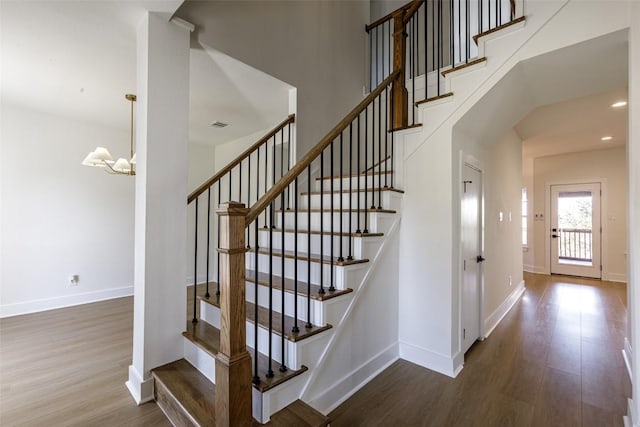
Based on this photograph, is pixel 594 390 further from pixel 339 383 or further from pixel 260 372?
pixel 260 372

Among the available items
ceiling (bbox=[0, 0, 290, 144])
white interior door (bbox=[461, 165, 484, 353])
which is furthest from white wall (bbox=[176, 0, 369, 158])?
white interior door (bbox=[461, 165, 484, 353])

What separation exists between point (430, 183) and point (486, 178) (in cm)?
128

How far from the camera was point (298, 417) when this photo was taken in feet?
4.97

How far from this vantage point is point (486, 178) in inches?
129

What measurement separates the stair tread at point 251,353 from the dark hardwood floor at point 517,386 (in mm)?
571

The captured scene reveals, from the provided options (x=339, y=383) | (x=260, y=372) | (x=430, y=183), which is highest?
(x=430, y=183)

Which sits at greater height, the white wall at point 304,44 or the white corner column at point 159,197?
the white wall at point 304,44

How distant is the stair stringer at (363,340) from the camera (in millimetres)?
1870

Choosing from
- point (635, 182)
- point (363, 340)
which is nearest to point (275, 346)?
point (363, 340)

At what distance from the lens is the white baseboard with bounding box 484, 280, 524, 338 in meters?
3.26

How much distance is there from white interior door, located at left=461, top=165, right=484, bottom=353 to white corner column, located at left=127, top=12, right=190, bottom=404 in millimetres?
2416

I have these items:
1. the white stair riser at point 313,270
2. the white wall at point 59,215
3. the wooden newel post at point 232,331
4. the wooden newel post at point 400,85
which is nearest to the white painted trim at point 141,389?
the wooden newel post at point 232,331

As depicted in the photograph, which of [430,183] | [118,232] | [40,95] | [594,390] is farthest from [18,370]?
[594,390]

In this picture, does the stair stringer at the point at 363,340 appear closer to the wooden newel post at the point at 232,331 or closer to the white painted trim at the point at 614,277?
the wooden newel post at the point at 232,331
